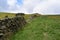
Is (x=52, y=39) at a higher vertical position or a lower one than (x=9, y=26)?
lower

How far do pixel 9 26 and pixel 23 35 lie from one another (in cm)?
236

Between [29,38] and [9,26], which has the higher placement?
[9,26]

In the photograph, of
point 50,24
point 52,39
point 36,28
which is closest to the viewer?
point 52,39

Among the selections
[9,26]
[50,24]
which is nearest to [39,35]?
[9,26]

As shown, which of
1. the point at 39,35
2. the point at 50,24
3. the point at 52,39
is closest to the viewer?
the point at 52,39

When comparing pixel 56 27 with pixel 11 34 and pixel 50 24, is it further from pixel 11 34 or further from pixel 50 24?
pixel 11 34

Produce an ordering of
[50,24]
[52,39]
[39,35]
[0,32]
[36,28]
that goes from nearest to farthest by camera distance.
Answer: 1. [0,32]
2. [52,39]
3. [39,35]
4. [36,28]
5. [50,24]

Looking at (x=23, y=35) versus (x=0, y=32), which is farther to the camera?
(x=23, y=35)

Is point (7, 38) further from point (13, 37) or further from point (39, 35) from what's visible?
point (39, 35)

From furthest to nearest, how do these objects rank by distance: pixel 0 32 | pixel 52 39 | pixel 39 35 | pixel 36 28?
pixel 36 28
pixel 39 35
pixel 52 39
pixel 0 32

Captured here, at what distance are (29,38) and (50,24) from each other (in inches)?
306

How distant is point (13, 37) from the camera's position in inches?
974

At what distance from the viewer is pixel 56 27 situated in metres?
29.7

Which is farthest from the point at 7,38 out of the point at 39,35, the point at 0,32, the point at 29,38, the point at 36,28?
the point at 36,28
